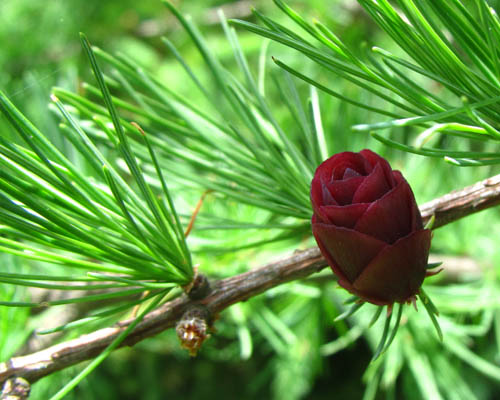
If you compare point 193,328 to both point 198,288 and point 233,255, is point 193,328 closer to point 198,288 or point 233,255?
point 198,288

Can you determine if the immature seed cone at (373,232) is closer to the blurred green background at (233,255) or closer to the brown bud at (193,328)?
the brown bud at (193,328)

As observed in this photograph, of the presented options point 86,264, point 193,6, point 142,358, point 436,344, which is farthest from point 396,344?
point 193,6

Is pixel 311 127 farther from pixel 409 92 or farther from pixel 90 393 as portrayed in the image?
pixel 90 393

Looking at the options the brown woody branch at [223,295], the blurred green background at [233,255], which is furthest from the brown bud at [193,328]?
the blurred green background at [233,255]

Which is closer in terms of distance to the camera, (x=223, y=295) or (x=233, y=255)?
(x=223, y=295)

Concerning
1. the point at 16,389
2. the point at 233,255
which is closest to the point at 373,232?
the point at 16,389

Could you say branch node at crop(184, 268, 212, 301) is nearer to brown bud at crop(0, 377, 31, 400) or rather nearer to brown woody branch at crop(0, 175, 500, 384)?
brown woody branch at crop(0, 175, 500, 384)

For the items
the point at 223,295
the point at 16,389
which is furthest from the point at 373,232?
the point at 16,389
